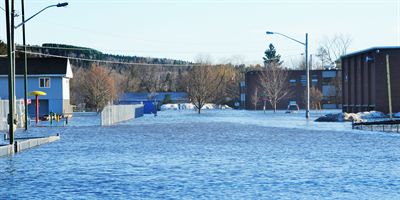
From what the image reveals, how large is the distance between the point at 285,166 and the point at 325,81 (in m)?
125

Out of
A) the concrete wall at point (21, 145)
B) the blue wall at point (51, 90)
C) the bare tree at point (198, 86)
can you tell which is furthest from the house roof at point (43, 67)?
the concrete wall at point (21, 145)

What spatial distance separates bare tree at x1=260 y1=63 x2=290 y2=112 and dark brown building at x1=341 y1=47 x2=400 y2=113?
138 feet

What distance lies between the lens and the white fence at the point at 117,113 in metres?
59.1

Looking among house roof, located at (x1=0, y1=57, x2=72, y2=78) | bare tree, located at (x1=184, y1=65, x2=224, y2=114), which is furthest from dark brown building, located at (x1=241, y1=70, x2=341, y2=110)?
house roof, located at (x1=0, y1=57, x2=72, y2=78)

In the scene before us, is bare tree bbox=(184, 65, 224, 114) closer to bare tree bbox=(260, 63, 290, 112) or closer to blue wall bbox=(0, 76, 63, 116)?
bare tree bbox=(260, 63, 290, 112)

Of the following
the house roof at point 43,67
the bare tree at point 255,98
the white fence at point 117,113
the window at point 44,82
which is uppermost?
the house roof at point 43,67

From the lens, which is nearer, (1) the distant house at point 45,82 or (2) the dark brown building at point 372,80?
(2) the dark brown building at point 372,80

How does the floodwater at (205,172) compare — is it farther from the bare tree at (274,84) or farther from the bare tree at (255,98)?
the bare tree at (255,98)

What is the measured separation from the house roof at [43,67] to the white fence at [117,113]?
9.67 metres

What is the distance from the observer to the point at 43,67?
3420 inches

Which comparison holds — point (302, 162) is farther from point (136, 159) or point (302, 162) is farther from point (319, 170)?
point (136, 159)

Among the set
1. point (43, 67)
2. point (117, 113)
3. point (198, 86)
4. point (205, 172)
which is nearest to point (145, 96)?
point (198, 86)

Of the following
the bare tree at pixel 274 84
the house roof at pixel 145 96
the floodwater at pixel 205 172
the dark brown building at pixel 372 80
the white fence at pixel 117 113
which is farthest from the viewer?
the house roof at pixel 145 96

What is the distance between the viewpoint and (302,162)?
871 inches
